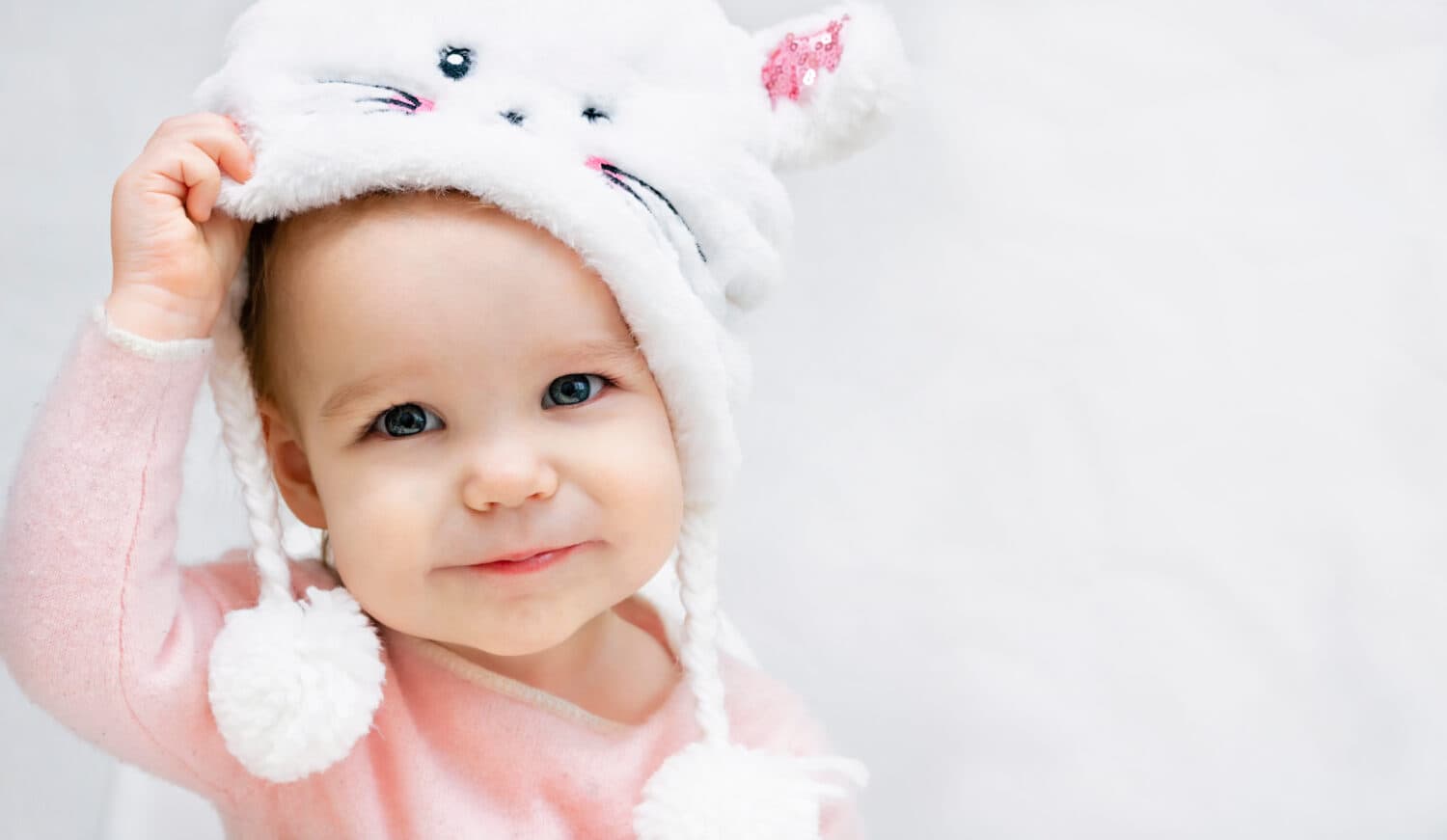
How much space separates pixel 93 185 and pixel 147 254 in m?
0.61

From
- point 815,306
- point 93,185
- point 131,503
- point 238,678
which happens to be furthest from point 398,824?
point 815,306

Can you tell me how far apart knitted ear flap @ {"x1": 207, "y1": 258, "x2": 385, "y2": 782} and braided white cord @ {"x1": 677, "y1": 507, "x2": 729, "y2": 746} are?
239 mm

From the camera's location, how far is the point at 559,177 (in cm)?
90

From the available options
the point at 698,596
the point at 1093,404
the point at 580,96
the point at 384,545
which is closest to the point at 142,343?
the point at 384,545

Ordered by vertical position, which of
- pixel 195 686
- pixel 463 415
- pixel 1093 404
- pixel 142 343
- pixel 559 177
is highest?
pixel 1093 404

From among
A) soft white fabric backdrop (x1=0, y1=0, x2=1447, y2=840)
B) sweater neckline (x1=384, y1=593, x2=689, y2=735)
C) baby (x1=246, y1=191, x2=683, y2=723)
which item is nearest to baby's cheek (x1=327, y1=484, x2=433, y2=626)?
baby (x1=246, y1=191, x2=683, y2=723)

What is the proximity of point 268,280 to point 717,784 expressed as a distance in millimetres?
459

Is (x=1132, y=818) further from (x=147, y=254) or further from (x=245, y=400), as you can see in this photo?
(x=147, y=254)

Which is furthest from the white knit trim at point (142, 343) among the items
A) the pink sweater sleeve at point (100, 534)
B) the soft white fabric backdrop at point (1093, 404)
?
the soft white fabric backdrop at point (1093, 404)

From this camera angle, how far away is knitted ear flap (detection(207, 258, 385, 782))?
93cm

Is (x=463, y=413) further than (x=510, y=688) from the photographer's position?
No

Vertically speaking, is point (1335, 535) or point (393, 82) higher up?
point (1335, 535)

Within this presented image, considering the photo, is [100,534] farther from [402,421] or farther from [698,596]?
[698,596]

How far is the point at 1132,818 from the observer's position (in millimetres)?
1464
